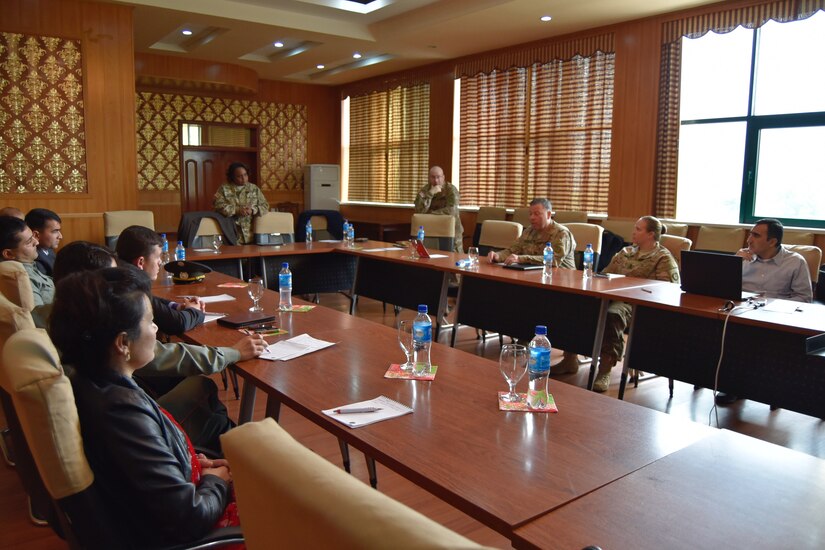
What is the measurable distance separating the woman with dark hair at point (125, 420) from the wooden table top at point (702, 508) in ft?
2.35

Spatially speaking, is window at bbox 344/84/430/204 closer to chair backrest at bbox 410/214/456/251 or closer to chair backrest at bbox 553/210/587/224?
chair backrest at bbox 553/210/587/224

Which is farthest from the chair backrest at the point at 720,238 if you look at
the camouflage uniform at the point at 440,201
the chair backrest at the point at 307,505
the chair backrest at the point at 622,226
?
the chair backrest at the point at 307,505

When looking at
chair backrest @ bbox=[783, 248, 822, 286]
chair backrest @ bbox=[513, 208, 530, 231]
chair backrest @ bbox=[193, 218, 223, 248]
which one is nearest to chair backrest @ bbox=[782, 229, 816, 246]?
chair backrest @ bbox=[783, 248, 822, 286]

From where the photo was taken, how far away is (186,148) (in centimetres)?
1004

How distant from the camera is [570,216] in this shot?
23.5 feet

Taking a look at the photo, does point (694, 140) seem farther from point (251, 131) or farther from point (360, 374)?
point (251, 131)

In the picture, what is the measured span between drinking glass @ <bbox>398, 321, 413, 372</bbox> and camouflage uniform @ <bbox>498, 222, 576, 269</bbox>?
2.63 meters

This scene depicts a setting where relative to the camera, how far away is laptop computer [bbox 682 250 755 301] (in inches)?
131

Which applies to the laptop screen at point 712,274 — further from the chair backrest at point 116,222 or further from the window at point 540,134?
the chair backrest at point 116,222

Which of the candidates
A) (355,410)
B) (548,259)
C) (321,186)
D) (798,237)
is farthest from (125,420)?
(321,186)

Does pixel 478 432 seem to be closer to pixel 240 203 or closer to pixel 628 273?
pixel 628 273

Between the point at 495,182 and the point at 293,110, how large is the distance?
448 cm

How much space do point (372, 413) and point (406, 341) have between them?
1.60 ft

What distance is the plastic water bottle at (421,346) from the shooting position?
204 cm
